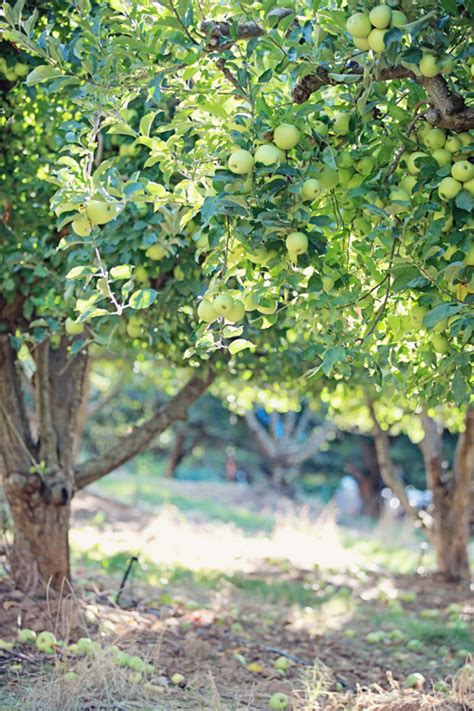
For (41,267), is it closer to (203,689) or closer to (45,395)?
(45,395)

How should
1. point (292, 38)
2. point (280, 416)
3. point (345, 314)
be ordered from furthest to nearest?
point (280, 416) → point (345, 314) → point (292, 38)

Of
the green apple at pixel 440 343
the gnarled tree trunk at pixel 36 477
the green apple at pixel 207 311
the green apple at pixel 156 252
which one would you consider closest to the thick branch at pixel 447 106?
the green apple at pixel 440 343

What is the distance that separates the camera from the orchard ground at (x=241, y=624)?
3441 mm

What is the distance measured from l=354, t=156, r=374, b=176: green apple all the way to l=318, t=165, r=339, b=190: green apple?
0.12 m

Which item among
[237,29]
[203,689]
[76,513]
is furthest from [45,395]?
[76,513]

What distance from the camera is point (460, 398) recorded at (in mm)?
2369

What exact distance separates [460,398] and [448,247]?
1.43ft

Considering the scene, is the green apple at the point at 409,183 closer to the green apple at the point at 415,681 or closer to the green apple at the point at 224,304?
the green apple at the point at 224,304

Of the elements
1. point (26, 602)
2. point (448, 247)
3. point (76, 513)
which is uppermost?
point (448, 247)

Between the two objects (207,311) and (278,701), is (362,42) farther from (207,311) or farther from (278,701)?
(278,701)

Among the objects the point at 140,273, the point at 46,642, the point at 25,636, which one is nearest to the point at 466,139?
the point at 140,273

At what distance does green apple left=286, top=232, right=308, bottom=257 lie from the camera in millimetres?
2230

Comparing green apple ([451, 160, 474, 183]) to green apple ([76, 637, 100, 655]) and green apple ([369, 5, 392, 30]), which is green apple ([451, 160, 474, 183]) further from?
green apple ([76, 637, 100, 655])

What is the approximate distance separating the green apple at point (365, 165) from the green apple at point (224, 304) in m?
0.57
